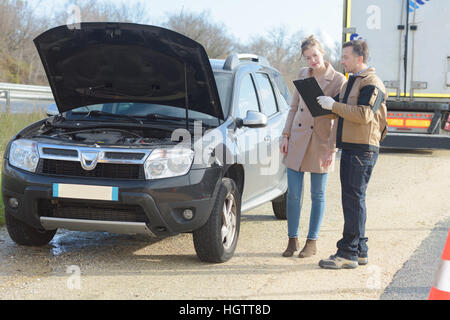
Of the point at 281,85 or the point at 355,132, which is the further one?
the point at 281,85

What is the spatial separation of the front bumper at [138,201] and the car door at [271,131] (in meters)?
1.44

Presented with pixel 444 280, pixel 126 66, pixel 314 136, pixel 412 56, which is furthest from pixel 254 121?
pixel 412 56

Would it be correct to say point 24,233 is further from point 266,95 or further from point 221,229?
point 266,95

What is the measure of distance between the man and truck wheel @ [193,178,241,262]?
0.83 meters

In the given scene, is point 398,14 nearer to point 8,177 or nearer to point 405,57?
point 405,57

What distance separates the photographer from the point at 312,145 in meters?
5.69

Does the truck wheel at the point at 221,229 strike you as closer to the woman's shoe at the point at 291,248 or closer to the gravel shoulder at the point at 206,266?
the gravel shoulder at the point at 206,266

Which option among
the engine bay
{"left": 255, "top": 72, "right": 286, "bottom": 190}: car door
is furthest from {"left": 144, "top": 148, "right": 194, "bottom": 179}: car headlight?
{"left": 255, "top": 72, "right": 286, "bottom": 190}: car door

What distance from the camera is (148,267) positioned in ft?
17.6

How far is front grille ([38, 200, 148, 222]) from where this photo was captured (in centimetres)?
507

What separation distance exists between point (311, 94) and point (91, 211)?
6.79 feet
